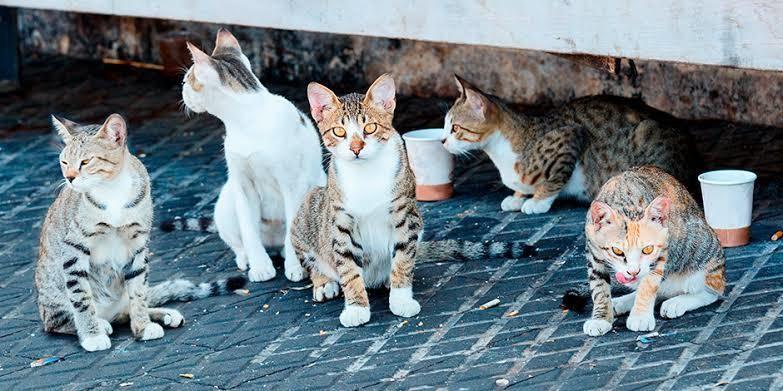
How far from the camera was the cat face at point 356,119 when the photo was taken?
5598mm

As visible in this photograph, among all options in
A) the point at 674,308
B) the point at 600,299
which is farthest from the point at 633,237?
the point at 674,308

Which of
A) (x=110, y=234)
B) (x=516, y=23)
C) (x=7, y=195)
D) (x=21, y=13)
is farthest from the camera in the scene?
(x=21, y=13)

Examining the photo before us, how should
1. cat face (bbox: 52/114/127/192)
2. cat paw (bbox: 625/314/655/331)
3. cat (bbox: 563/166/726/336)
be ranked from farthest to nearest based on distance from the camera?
cat face (bbox: 52/114/127/192) → cat paw (bbox: 625/314/655/331) → cat (bbox: 563/166/726/336)

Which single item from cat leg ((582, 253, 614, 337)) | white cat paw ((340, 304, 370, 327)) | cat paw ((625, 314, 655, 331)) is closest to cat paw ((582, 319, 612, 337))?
cat leg ((582, 253, 614, 337))

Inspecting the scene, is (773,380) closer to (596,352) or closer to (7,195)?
(596,352)

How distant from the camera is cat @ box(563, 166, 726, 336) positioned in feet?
16.9

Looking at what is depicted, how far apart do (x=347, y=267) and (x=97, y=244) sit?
3.93 ft

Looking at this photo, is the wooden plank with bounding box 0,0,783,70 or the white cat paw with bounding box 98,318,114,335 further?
the white cat paw with bounding box 98,318,114,335

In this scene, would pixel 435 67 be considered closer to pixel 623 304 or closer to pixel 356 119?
pixel 356 119

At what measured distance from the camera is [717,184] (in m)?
6.31

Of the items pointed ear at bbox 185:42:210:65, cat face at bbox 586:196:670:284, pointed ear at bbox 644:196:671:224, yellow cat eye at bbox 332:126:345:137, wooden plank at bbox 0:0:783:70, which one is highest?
wooden plank at bbox 0:0:783:70

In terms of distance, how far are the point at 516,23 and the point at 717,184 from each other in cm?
138

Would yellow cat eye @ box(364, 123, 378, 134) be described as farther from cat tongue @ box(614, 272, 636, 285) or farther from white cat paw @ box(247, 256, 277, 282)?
cat tongue @ box(614, 272, 636, 285)

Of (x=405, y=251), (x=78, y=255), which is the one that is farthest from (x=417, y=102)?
(x=78, y=255)
